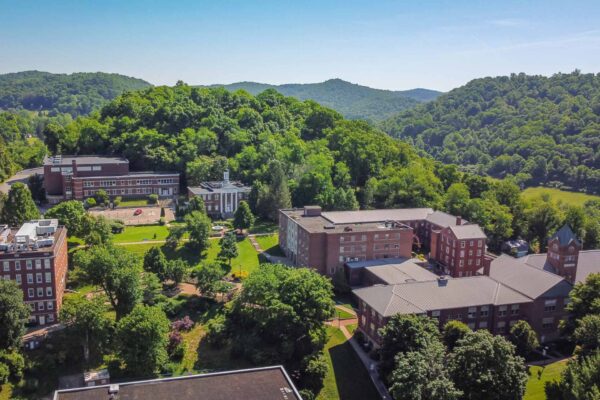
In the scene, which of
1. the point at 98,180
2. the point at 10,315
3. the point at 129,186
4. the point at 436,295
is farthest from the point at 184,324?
the point at 98,180

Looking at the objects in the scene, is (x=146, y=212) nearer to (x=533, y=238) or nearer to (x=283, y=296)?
(x=283, y=296)

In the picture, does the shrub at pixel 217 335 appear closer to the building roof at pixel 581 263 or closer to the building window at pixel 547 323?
the building window at pixel 547 323

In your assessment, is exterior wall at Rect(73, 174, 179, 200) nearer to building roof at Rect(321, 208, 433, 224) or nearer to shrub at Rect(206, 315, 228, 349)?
building roof at Rect(321, 208, 433, 224)

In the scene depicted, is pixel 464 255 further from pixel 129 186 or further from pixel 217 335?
pixel 129 186

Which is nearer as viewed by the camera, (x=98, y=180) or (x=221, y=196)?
(x=221, y=196)

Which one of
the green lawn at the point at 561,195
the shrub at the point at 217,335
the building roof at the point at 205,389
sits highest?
the green lawn at the point at 561,195

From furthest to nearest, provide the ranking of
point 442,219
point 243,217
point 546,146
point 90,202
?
point 546,146, point 90,202, point 243,217, point 442,219

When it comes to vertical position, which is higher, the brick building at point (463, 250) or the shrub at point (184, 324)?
the brick building at point (463, 250)

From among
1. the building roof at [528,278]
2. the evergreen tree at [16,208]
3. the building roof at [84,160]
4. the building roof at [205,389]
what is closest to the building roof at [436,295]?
the building roof at [528,278]
